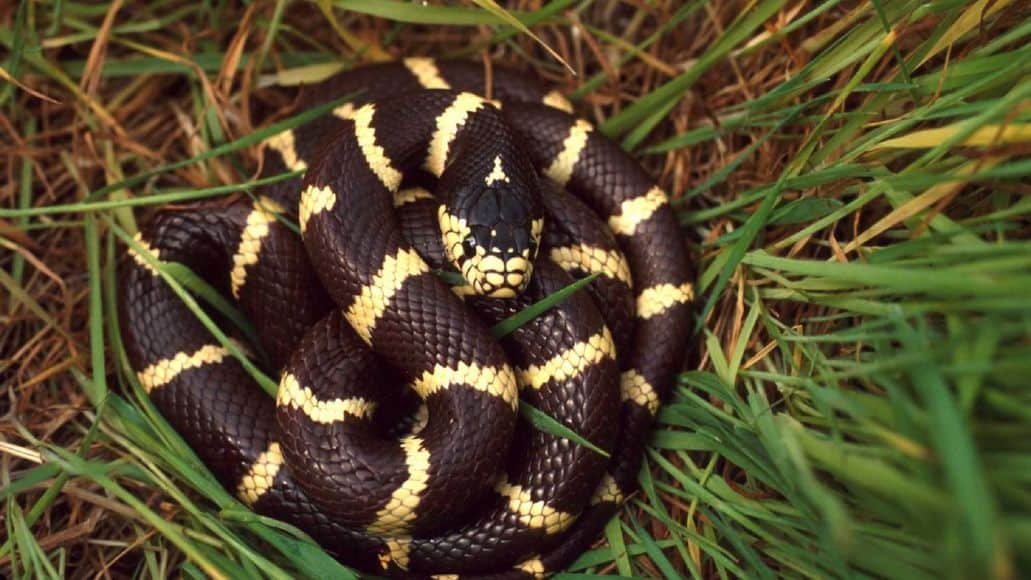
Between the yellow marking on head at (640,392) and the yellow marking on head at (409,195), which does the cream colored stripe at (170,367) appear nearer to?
the yellow marking on head at (409,195)

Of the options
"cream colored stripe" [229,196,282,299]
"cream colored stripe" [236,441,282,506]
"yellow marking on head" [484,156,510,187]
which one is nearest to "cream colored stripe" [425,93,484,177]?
"yellow marking on head" [484,156,510,187]

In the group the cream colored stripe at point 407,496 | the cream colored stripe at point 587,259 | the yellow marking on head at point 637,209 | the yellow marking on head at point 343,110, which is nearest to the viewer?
the cream colored stripe at point 407,496

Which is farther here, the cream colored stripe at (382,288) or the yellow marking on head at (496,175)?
the yellow marking on head at (496,175)

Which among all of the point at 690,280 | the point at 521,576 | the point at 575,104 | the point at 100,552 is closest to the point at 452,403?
the point at 521,576

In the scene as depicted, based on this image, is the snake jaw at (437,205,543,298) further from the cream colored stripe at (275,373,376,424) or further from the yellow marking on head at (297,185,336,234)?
the cream colored stripe at (275,373,376,424)

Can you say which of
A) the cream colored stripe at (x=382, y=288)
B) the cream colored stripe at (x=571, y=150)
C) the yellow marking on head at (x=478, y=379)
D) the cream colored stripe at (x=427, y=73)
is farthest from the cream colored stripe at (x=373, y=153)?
the yellow marking on head at (x=478, y=379)

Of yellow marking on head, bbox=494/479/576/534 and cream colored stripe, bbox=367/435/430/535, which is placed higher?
cream colored stripe, bbox=367/435/430/535
